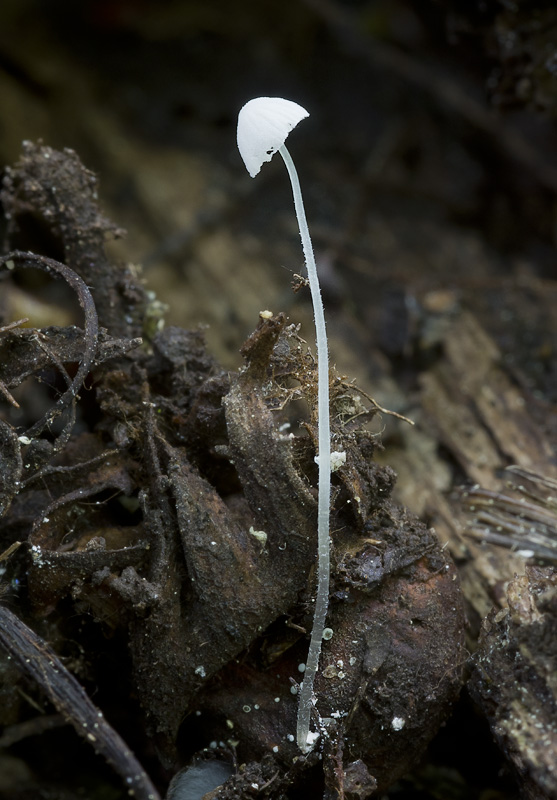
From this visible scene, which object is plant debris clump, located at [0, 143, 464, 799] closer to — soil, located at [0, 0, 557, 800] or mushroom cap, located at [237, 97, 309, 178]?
soil, located at [0, 0, 557, 800]

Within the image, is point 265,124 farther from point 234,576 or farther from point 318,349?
point 234,576

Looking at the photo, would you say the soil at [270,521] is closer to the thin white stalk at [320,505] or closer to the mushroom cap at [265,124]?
the thin white stalk at [320,505]

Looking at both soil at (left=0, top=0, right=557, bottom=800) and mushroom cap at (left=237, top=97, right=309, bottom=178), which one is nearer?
mushroom cap at (left=237, top=97, right=309, bottom=178)

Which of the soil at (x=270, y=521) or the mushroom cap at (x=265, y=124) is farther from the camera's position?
the soil at (x=270, y=521)

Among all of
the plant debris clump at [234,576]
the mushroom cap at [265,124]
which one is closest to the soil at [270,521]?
the plant debris clump at [234,576]

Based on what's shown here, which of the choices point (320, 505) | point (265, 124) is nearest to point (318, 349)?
point (320, 505)

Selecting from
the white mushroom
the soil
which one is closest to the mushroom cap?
the white mushroom

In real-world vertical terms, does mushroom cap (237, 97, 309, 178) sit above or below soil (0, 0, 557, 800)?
above

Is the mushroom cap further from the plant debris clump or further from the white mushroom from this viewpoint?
the plant debris clump
